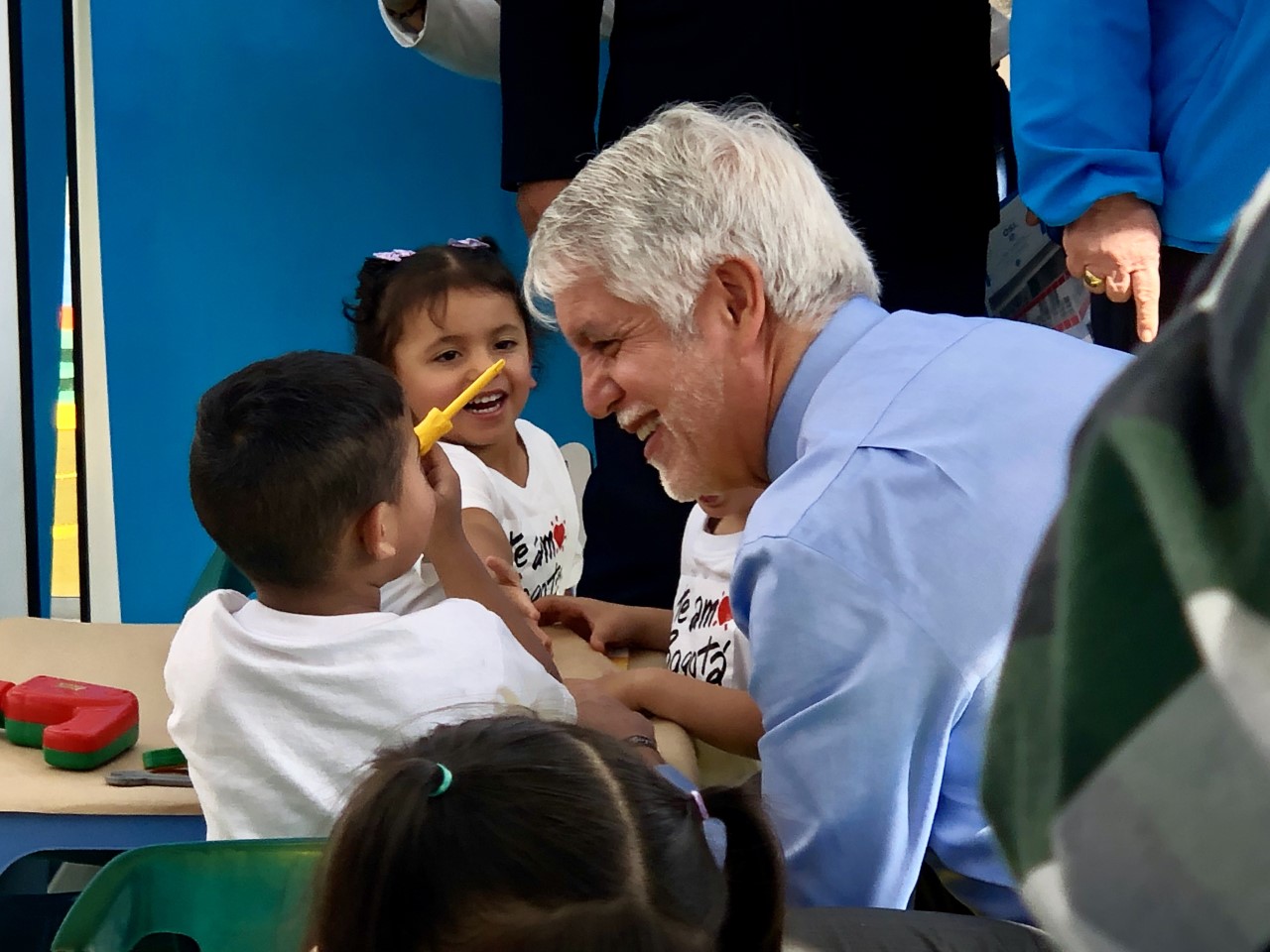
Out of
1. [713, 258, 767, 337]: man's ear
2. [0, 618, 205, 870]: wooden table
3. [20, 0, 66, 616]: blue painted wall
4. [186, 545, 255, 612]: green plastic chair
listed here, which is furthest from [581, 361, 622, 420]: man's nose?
[20, 0, 66, 616]: blue painted wall

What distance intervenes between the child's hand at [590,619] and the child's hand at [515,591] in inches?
0.9

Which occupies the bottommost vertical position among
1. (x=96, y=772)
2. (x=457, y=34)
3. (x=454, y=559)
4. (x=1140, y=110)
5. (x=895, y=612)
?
(x=96, y=772)

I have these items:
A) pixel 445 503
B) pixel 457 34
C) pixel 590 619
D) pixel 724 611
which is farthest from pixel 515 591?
pixel 457 34

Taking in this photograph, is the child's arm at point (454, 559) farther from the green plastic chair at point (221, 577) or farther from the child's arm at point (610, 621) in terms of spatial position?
the green plastic chair at point (221, 577)

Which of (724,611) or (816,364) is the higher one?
(816,364)

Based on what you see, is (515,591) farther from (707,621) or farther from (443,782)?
(443,782)

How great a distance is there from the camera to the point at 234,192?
307cm

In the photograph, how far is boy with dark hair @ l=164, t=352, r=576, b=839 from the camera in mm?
1154

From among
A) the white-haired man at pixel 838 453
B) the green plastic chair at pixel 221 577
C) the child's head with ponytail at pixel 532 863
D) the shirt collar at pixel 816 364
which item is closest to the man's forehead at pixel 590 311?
the white-haired man at pixel 838 453

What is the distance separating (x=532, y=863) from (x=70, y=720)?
2.10ft

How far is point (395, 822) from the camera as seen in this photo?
30.8 inches

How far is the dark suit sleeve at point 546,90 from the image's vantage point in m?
2.01

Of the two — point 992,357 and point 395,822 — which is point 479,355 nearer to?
point 992,357

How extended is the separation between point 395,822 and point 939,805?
1.45 feet
